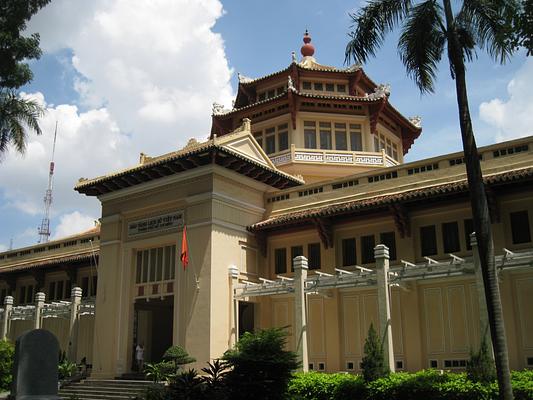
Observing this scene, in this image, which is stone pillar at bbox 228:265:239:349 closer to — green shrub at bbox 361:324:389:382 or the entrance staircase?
the entrance staircase

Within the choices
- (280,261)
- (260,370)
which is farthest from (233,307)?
(260,370)

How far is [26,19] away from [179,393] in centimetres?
1719

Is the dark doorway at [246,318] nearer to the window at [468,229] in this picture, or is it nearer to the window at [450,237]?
the window at [450,237]

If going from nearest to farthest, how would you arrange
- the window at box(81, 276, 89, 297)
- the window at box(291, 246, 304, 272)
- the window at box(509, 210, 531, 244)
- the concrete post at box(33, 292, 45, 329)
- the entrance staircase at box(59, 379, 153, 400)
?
the window at box(509, 210, 531, 244) → the entrance staircase at box(59, 379, 153, 400) → the window at box(291, 246, 304, 272) → the concrete post at box(33, 292, 45, 329) → the window at box(81, 276, 89, 297)

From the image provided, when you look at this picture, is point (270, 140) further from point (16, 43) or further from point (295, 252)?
point (16, 43)

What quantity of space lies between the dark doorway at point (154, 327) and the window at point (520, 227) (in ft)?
54.5

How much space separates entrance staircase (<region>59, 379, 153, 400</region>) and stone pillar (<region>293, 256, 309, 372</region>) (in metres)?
6.89

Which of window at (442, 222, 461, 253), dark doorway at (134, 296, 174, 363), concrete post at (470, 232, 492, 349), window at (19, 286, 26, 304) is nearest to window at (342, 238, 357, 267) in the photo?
window at (442, 222, 461, 253)

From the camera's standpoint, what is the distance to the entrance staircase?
84.9 ft

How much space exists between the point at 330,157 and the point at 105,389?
18.2 m

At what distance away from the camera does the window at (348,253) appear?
1056 inches

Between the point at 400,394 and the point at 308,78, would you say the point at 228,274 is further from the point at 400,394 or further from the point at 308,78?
the point at 308,78

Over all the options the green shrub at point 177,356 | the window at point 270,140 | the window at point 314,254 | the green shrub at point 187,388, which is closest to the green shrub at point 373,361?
the green shrub at point 187,388

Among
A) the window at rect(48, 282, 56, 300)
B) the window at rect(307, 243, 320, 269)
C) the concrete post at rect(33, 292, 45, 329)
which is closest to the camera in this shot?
the window at rect(307, 243, 320, 269)
